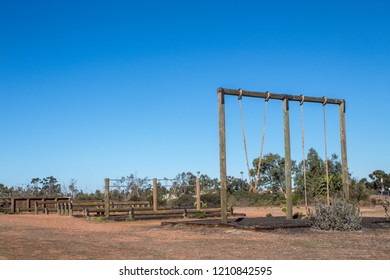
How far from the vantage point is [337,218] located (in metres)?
15.7

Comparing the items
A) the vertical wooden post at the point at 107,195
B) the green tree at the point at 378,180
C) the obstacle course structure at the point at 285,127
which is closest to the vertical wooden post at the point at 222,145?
the obstacle course structure at the point at 285,127

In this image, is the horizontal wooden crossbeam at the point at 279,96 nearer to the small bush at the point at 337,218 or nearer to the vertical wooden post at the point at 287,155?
the vertical wooden post at the point at 287,155

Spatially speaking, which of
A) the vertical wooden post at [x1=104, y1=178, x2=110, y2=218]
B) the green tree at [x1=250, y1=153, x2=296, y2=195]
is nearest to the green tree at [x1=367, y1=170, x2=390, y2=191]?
the green tree at [x1=250, y1=153, x2=296, y2=195]

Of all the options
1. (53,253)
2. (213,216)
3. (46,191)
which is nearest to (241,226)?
(53,253)

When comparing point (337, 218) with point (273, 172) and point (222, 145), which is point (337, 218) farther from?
point (273, 172)

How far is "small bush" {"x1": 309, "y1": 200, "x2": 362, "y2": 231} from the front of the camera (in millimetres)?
15672

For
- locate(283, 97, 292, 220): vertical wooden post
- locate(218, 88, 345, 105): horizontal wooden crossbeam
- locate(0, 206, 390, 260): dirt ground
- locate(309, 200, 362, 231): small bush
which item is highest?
locate(218, 88, 345, 105): horizontal wooden crossbeam

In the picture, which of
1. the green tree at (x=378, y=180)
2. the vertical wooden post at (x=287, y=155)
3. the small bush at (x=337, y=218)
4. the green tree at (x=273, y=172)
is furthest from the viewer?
the green tree at (x=378, y=180)

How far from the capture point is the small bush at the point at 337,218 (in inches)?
617

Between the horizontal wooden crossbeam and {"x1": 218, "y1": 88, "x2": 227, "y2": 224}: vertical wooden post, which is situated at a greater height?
the horizontal wooden crossbeam

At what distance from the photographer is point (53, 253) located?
34.9 feet

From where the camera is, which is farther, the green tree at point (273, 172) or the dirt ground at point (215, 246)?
the green tree at point (273, 172)

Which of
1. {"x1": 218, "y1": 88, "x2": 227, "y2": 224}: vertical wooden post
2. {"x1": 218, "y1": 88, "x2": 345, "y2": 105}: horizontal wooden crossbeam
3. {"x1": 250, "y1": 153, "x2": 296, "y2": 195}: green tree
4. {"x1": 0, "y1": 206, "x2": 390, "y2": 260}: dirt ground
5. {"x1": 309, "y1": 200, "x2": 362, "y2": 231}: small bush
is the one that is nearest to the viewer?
{"x1": 0, "y1": 206, "x2": 390, "y2": 260}: dirt ground

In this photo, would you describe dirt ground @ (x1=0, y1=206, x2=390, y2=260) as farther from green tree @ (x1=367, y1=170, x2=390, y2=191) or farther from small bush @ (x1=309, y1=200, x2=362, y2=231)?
green tree @ (x1=367, y1=170, x2=390, y2=191)
